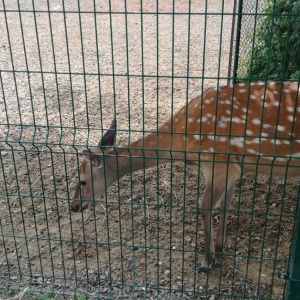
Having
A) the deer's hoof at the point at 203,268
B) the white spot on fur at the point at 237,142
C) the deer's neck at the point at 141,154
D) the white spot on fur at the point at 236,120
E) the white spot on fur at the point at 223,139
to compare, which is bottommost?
the deer's hoof at the point at 203,268

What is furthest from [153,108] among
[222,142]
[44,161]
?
[222,142]

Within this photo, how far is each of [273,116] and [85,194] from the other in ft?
5.66

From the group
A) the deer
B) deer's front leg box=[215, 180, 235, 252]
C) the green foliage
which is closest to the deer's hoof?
the deer

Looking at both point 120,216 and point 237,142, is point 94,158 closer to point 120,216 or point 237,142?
point 120,216

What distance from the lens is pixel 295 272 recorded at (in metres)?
3.15

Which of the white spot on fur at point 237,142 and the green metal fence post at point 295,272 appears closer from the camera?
the green metal fence post at point 295,272

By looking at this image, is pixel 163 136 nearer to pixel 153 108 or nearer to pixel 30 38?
pixel 153 108

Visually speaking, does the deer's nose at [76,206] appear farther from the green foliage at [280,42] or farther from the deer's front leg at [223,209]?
the green foliage at [280,42]

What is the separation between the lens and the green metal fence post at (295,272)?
308 cm

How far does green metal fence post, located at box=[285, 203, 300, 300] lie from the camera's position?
10.1 ft

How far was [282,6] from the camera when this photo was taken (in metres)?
5.50

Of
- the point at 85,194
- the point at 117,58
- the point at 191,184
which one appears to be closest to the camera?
the point at 85,194

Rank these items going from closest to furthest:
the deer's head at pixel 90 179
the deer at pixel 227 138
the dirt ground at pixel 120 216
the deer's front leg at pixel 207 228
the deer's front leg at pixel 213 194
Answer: the dirt ground at pixel 120 216
the deer at pixel 227 138
the deer's front leg at pixel 213 194
the deer's front leg at pixel 207 228
the deer's head at pixel 90 179

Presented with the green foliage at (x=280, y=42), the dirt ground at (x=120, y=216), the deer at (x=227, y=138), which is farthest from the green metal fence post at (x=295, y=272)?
the green foliage at (x=280, y=42)
